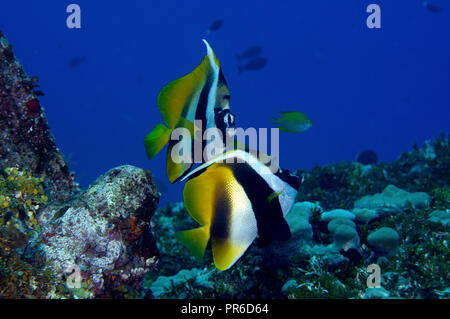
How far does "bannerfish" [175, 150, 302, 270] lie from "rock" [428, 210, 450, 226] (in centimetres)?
387

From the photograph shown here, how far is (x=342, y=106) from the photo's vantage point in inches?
4641

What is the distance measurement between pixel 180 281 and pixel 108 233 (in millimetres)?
2188

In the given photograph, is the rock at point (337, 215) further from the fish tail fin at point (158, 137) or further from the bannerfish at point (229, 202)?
the fish tail fin at point (158, 137)

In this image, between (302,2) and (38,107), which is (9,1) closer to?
(302,2)

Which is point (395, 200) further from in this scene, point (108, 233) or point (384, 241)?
point (108, 233)

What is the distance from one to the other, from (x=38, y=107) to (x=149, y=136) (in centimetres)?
273

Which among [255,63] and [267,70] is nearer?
[255,63]

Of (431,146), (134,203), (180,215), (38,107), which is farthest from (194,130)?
(431,146)

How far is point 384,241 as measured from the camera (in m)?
3.70

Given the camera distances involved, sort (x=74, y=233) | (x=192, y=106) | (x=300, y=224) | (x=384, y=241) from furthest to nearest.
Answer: (x=300, y=224)
(x=384, y=241)
(x=74, y=233)
(x=192, y=106)

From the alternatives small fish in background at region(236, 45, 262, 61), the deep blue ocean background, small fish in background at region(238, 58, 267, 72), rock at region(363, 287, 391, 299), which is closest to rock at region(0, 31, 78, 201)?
rock at region(363, 287, 391, 299)

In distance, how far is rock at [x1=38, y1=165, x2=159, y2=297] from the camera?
2.61 meters

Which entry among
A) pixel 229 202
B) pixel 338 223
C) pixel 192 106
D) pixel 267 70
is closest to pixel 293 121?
pixel 338 223

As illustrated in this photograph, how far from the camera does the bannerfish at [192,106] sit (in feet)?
6.63
